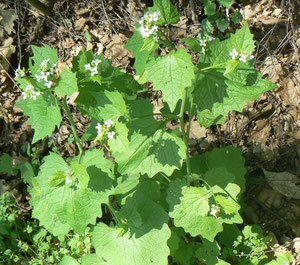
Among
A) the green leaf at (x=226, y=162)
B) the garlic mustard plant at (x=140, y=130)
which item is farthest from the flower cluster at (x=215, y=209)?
the green leaf at (x=226, y=162)

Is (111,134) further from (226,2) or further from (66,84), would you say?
(226,2)

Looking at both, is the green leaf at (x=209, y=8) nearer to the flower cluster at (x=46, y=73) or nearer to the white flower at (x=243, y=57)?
the white flower at (x=243, y=57)

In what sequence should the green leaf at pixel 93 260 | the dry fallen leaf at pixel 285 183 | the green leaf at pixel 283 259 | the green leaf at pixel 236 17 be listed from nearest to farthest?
1. the green leaf at pixel 93 260
2. the green leaf at pixel 283 259
3. the dry fallen leaf at pixel 285 183
4. the green leaf at pixel 236 17

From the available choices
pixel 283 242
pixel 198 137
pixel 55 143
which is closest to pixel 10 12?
pixel 55 143

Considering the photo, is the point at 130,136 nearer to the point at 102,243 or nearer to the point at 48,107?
the point at 48,107

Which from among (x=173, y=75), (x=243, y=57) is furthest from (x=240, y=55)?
(x=173, y=75)

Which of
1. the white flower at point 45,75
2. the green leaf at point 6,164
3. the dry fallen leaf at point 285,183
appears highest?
the white flower at point 45,75
